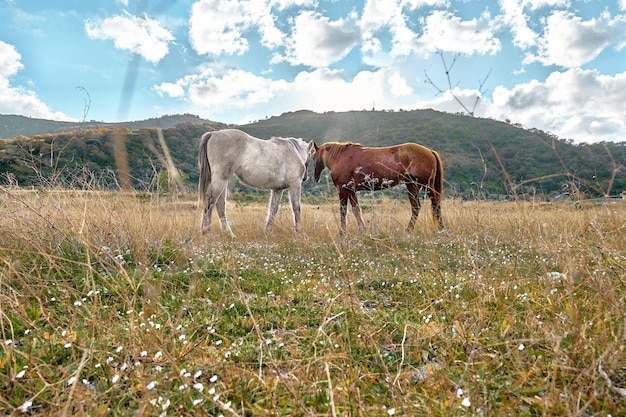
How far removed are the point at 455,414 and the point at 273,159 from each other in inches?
259

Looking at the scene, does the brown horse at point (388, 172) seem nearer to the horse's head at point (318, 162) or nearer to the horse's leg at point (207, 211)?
the horse's head at point (318, 162)

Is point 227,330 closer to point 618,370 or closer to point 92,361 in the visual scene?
point 92,361

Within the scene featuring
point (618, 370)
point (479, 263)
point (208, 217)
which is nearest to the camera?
point (618, 370)

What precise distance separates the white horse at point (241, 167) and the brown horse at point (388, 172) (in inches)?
39.5

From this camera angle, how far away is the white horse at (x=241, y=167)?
7.19 metres

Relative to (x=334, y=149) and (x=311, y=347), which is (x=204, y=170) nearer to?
(x=334, y=149)

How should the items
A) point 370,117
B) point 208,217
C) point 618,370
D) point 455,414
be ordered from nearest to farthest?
point 455,414
point 618,370
point 208,217
point 370,117

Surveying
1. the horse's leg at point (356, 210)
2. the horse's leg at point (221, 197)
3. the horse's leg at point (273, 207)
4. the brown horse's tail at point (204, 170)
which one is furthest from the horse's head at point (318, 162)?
the brown horse's tail at point (204, 170)

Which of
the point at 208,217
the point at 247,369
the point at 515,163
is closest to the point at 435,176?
the point at 208,217

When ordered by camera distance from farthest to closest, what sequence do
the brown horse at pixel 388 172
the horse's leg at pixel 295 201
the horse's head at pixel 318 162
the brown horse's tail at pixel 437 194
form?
the horse's head at pixel 318 162 < the horse's leg at pixel 295 201 < the brown horse at pixel 388 172 < the brown horse's tail at pixel 437 194

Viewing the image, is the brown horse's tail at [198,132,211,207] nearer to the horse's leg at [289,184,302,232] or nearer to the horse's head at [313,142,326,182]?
the horse's leg at [289,184,302,232]

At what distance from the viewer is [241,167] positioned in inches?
288

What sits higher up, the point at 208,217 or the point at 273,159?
the point at 273,159

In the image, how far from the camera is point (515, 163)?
4197 centimetres
